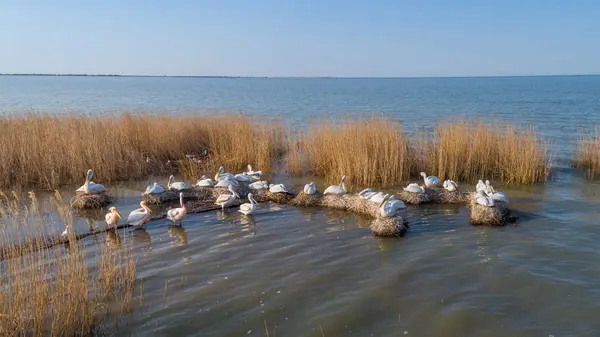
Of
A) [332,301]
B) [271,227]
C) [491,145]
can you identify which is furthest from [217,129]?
[332,301]

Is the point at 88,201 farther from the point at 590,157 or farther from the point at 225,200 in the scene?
the point at 590,157

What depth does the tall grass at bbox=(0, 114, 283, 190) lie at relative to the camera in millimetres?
11945

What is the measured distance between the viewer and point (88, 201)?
1025 centimetres

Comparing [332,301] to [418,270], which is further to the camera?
[418,270]

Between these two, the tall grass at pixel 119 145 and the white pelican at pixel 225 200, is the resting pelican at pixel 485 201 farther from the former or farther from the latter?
the tall grass at pixel 119 145

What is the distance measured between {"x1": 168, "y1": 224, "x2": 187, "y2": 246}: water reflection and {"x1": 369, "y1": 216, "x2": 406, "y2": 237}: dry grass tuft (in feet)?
11.1

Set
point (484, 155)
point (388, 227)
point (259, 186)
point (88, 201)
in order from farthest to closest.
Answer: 1. point (484, 155)
2. point (259, 186)
3. point (88, 201)
4. point (388, 227)

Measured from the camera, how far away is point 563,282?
6438mm

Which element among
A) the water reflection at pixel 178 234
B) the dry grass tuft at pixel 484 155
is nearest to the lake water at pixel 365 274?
the water reflection at pixel 178 234

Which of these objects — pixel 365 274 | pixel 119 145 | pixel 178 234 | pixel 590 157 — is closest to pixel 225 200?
pixel 178 234

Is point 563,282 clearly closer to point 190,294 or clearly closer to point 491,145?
point 190,294

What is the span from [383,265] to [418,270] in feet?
1.70

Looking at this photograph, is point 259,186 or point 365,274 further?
point 259,186

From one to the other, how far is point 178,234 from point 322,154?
5.61 meters
